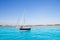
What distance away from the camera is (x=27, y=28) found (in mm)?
13070

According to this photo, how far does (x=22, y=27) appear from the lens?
1313 cm

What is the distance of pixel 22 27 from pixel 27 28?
0.56 meters
